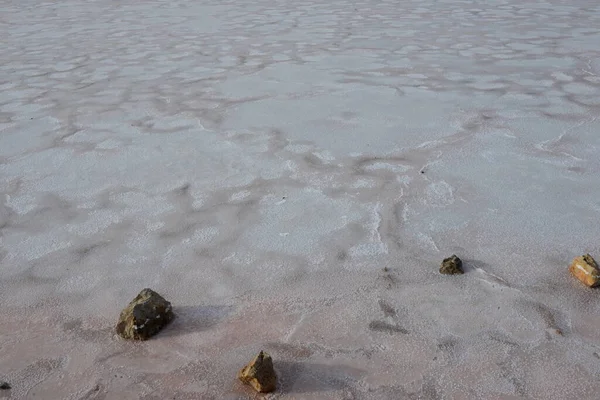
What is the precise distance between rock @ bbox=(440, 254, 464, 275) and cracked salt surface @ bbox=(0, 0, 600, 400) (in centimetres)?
3

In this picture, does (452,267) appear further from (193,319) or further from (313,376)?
(193,319)

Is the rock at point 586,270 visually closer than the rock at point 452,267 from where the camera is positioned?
Yes

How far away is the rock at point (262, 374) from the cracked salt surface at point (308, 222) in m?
0.05

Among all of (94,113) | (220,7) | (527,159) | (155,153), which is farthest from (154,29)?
(527,159)

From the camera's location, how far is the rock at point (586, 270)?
1.60 metres

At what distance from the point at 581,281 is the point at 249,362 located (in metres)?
0.96

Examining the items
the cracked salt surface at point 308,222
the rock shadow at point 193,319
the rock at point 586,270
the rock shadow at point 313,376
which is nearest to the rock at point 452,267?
the cracked salt surface at point 308,222

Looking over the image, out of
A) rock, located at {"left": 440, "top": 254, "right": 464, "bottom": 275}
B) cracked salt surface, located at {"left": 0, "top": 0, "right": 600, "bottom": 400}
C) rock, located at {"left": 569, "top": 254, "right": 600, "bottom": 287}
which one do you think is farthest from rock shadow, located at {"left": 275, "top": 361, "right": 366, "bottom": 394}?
rock, located at {"left": 569, "top": 254, "right": 600, "bottom": 287}

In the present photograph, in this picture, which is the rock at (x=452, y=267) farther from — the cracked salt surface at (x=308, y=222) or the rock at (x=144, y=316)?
the rock at (x=144, y=316)

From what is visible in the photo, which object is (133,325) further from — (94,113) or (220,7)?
(220,7)

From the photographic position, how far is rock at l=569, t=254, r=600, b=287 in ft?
5.24

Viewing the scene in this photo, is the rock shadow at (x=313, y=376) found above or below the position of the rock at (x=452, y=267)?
above

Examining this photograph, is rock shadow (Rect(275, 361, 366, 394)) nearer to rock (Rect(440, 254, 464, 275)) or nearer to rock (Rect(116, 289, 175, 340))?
rock (Rect(116, 289, 175, 340))

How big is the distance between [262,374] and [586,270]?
97 centimetres
